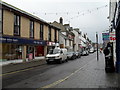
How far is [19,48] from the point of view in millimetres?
18906

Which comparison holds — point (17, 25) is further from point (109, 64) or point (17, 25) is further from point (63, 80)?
point (109, 64)

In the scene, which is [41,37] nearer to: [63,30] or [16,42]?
[16,42]

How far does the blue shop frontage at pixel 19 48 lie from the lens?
52.1 ft

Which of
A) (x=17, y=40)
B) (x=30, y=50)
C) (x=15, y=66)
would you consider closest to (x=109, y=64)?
(x=15, y=66)

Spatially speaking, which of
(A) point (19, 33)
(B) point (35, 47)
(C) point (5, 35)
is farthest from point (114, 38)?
(B) point (35, 47)

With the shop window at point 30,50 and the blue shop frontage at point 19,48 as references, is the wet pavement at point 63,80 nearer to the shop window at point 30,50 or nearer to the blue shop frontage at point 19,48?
the blue shop frontage at point 19,48

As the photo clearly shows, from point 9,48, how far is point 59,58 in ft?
20.2

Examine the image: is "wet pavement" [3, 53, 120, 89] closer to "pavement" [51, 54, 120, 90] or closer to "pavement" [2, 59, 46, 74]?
"pavement" [51, 54, 120, 90]

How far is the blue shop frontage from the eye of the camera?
1588cm

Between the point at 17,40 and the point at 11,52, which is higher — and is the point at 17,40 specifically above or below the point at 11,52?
above

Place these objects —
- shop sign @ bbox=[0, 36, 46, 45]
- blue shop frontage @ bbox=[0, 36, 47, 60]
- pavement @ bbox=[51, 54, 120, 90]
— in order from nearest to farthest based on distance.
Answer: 1. pavement @ bbox=[51, 54, 120, 90]
2. shop sign @ bbox=[0, 36, 46, 45]
3. blue shop frontage @ bbox=[0, 36, 47, 60]

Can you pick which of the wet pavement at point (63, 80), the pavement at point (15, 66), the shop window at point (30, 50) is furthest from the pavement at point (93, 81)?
the shop window at point (30, 50)

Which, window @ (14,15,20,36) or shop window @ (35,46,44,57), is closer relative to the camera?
window @ (14,15,20,36)

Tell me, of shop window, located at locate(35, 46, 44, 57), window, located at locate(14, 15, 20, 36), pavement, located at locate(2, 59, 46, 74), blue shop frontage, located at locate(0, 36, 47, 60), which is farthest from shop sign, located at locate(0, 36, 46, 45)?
pavement, located at locate(2, 59, 46, 74)
